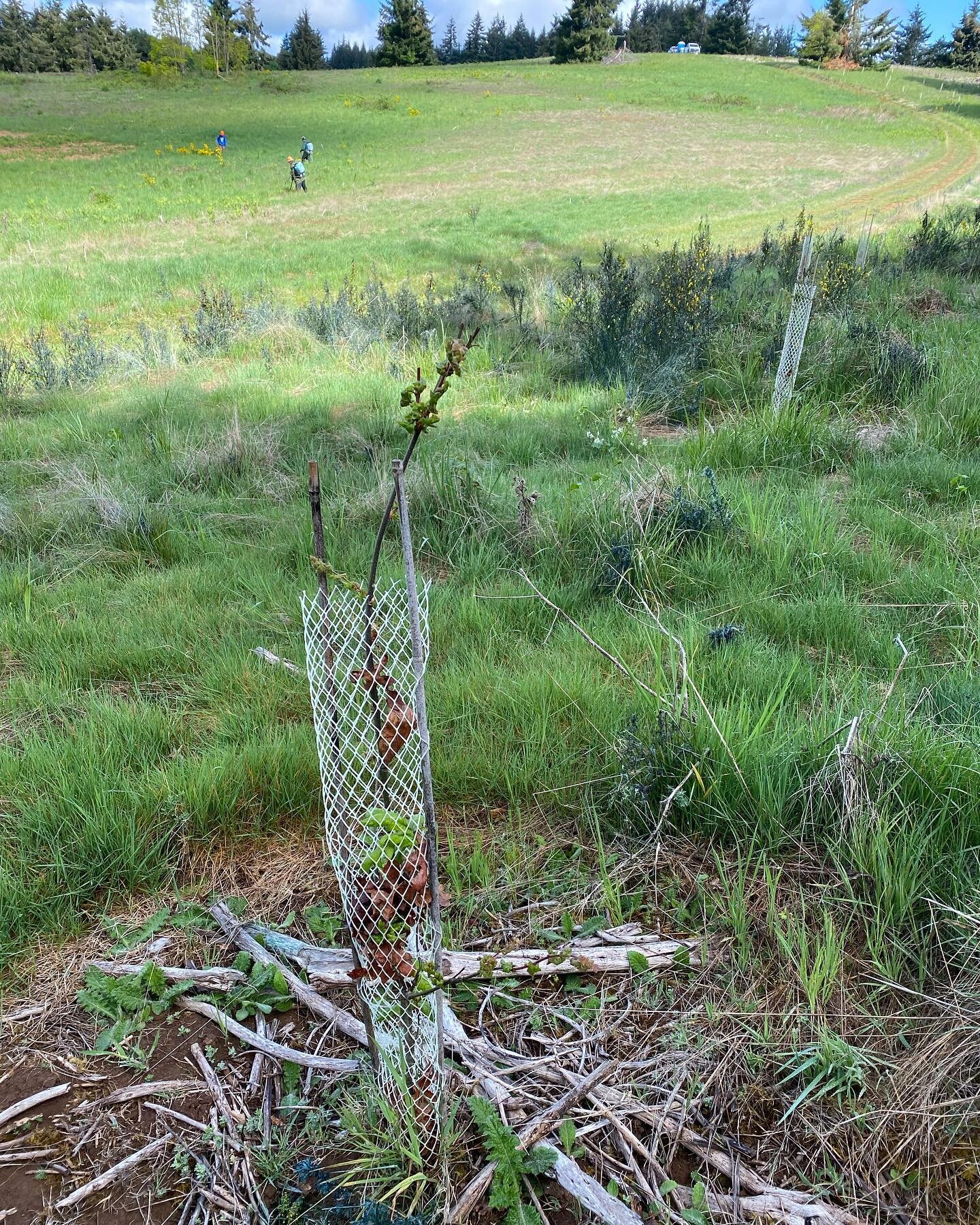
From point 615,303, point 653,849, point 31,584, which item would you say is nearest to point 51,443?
point 31,584

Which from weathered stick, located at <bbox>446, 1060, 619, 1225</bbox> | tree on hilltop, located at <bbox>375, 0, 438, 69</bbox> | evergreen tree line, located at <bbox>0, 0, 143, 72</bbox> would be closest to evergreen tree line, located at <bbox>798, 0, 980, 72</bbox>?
tree on hilltop, located at <bbox>375, 0, 438, 69</bbox>

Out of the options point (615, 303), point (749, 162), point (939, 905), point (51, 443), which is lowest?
point (51, 443)

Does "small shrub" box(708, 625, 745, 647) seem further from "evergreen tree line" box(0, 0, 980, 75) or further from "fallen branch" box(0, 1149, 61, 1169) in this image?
"evergreen tree line" box(0, 0, 980, 75)

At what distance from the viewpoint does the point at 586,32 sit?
2542 inches

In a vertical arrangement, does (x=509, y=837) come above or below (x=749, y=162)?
below

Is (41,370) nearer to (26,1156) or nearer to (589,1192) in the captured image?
(26,1156)

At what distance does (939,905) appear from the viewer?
1.66m

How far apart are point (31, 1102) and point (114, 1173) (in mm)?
282

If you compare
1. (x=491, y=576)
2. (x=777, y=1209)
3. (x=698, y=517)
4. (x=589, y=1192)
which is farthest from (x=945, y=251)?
(x=589, y=1192)

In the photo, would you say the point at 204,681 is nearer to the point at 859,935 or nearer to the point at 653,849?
the point at 653,849

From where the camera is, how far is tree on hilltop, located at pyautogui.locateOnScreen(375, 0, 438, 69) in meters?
68.2

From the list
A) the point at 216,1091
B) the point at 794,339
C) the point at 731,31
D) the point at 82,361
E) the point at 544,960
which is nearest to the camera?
the point at 216,1091

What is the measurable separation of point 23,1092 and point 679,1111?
139 centimetres

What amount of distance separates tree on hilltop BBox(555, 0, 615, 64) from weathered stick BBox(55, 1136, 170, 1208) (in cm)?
7952
